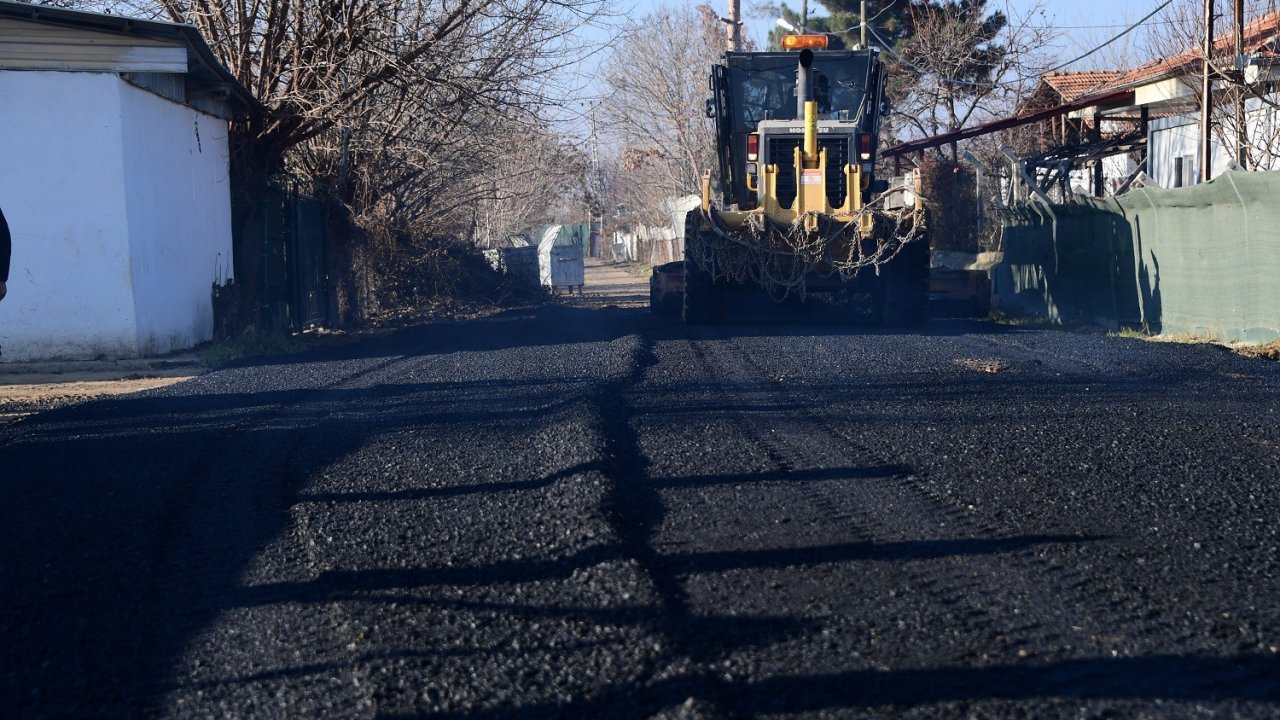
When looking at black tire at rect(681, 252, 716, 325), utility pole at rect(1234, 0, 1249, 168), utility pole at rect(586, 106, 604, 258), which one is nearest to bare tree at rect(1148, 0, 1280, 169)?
utility pole at rect(1234, 0, 1249, 168)

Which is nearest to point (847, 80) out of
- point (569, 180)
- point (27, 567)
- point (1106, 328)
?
point (1106, 328)

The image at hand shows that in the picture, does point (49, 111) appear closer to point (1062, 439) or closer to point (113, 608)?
point (113, 608)

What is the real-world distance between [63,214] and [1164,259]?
1267 cm

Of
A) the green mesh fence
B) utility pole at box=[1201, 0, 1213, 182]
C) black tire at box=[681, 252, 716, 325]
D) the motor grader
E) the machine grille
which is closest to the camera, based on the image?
the green mesh fence

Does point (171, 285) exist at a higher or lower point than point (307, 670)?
higher

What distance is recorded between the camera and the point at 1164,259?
14.1 metres

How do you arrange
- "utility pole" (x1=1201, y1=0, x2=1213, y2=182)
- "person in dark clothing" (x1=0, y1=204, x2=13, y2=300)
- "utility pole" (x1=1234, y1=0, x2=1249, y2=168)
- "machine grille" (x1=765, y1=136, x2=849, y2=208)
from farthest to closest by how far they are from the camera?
→ "utility pole" (x1=1234, y1=0, x2=1249, y2=168)
"utility pole" (x1=1201, y1=0, x2=1213, y2=182)
"machine grille" (x1=765, y1=136, x2=849, y2=208)
"person in dark clothing" (x1=0, y1=204, x2=13, y2=300)

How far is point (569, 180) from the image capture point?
42062 mm

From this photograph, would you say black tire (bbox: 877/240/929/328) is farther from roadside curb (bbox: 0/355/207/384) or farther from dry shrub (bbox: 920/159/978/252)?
dry shrub (bbox: 920/159/978/252)

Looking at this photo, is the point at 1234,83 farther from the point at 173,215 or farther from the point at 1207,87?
the point at 173,215

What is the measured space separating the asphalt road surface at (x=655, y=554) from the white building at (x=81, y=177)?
454 cm

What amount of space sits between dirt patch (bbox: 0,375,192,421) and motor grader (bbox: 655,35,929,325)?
6.45 metres

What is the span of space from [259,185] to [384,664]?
14.4 m

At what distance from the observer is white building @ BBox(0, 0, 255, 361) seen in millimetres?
12828
